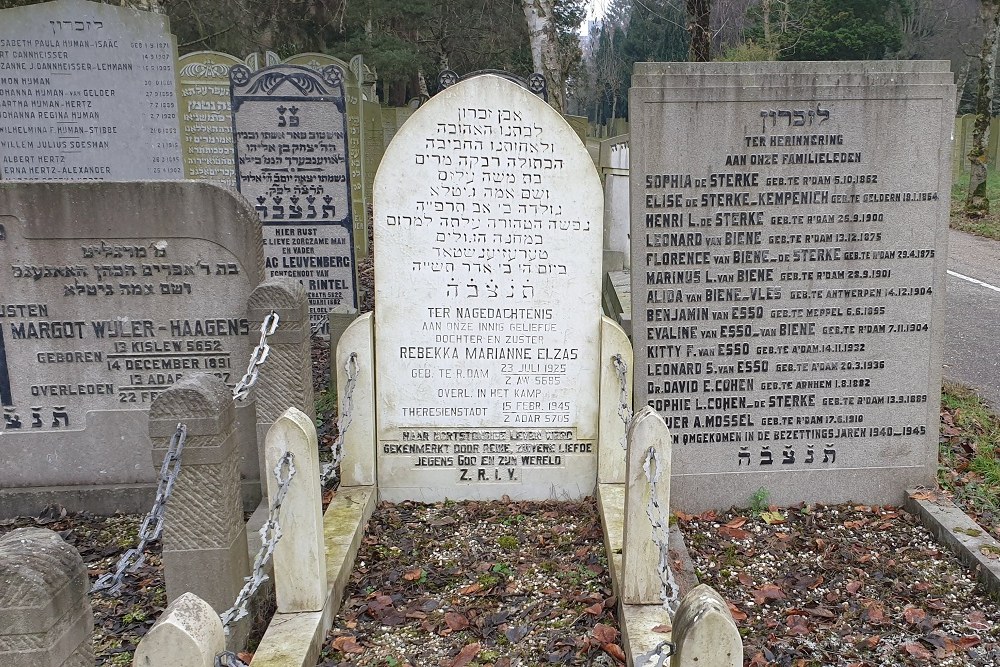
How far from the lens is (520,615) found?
3.88 metres

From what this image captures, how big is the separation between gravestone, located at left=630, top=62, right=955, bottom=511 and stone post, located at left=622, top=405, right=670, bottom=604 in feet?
5.76

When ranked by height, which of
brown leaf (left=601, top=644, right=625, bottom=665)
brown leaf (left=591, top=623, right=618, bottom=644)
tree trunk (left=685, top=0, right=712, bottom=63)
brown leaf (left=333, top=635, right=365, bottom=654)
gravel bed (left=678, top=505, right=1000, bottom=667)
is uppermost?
tree trunk (left=685, top=0, right=712, bottom=63)

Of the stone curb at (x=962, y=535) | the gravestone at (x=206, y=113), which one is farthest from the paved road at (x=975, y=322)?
the gravestone at (x=206, y=113)

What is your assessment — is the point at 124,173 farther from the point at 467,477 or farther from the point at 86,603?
the point at 86,603

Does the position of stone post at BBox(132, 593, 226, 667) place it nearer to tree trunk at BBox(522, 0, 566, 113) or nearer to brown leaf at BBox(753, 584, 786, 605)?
brown leaf at BBox(753, 584, 786, 605)

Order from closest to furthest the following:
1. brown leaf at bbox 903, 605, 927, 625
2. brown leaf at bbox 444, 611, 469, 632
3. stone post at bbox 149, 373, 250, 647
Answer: stone post at bbox 149, 373, 250, 647 < brown leaf at bbox 444, 611, 469, 632 < brown leaf at bbox 903, 605, 927, 625

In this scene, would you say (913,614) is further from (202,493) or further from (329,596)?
(202,493)

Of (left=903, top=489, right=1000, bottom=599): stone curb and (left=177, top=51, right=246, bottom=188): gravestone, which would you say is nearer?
(left=903, top=489, right=1000, bottom=599): stone curb

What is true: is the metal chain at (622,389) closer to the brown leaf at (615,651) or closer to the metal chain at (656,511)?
the metal chain at (656,511)

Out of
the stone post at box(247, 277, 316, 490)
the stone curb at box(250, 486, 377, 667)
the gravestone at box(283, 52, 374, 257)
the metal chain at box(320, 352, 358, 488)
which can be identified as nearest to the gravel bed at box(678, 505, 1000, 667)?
the stone curb at box(250, 486, 377, 667)

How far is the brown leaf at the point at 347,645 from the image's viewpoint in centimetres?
357

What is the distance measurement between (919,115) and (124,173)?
28.0 ft

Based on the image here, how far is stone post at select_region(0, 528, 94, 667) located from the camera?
2.20 m

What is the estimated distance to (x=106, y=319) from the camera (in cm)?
493
